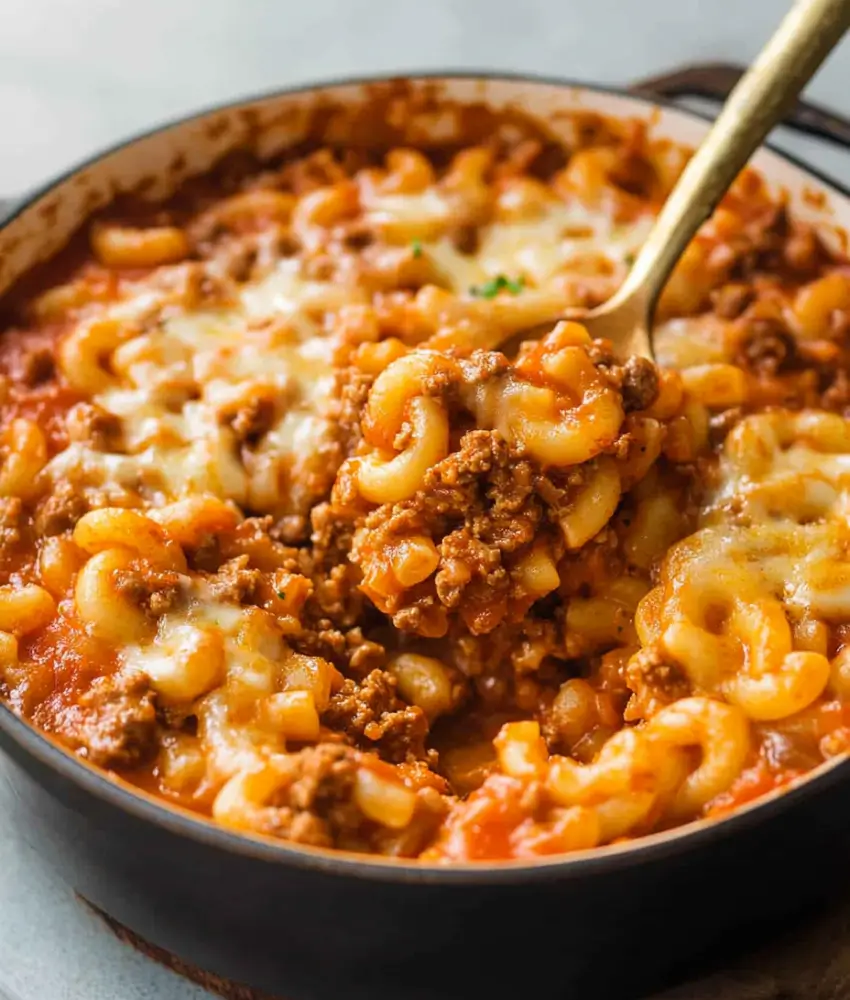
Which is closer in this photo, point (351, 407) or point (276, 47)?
point (351, 407)

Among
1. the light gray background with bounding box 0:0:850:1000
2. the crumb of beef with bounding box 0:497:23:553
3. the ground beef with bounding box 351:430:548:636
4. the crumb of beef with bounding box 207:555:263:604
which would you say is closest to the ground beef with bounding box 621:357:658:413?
the ground beef with bounding box 351:430:548:636

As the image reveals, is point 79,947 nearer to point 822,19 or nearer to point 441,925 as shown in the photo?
point 441,925

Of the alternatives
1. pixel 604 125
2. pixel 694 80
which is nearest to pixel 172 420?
pixel 604 125

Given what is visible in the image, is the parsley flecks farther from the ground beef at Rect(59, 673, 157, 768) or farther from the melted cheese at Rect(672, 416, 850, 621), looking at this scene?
the ground beef at Rect(59, 673, 157, 768)

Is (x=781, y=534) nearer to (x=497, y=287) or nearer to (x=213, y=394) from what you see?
(x=497, y=287)

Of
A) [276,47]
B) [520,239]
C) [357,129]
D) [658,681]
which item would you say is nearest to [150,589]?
[658,681]

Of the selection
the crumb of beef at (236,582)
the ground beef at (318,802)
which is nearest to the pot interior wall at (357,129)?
the crumb of beef at (236,582)
